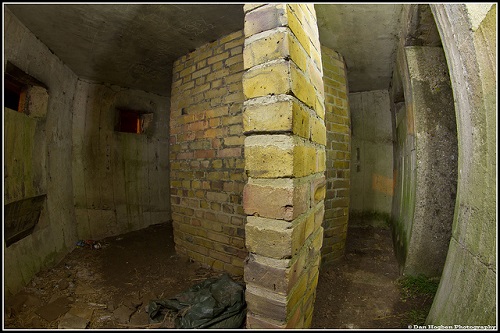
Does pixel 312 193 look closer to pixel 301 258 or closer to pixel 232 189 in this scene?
pixel 301 258

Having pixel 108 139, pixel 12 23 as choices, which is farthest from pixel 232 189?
pixel 108 139

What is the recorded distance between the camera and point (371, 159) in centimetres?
454

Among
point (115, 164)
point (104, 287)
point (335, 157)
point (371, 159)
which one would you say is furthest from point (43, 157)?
point (371, 159)

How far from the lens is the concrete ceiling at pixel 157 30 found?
2.10 meters

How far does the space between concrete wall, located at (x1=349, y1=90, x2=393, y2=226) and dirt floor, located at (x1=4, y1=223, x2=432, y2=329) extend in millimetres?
1167

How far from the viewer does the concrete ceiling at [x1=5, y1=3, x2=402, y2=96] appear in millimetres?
2104

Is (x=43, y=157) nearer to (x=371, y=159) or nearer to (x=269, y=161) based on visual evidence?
(x=269, y=161)

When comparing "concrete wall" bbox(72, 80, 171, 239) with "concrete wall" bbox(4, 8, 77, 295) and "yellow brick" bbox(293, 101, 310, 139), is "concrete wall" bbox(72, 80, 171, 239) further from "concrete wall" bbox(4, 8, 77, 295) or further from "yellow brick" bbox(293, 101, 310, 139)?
"yellow brick" bbox(293, 101, 310, 139)

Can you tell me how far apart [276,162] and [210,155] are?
1.79 metres

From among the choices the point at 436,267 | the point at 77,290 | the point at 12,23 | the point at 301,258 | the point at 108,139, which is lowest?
the point at 77,290

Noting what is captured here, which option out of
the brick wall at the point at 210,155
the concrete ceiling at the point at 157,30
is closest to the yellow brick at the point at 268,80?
the brick wall at the point at 210,155

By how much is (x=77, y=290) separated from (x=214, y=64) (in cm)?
285

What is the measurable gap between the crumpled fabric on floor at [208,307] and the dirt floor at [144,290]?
114 millimetres

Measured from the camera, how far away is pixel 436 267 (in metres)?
2.15
